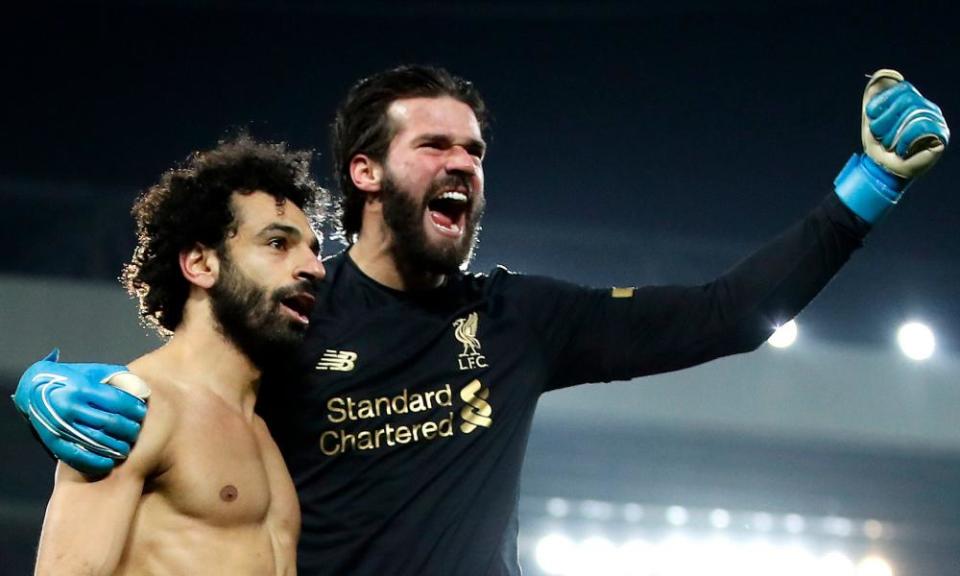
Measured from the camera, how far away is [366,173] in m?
2.22

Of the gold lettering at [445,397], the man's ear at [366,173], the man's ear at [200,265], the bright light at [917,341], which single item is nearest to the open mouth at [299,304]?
the man's ear at [200,265]

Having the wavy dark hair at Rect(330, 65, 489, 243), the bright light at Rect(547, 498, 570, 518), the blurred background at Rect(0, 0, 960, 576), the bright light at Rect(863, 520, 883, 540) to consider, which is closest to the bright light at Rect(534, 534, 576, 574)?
the bright light at Rect(547, 498, 570, 518)

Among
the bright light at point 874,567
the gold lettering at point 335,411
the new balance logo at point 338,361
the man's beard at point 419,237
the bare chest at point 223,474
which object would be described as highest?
the bright light at point 874,567

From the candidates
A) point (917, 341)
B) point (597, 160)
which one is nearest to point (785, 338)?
point (917, 341)

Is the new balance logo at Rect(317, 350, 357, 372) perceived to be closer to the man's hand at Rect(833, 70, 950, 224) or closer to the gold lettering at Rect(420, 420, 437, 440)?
the gold lettering at Rect(420, 420, 437, 440)

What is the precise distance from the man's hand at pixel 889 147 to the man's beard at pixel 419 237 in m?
0.60

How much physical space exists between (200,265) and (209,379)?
7.5 inches

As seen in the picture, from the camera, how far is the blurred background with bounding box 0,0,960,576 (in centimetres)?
545

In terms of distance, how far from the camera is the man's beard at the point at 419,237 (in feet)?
6.79

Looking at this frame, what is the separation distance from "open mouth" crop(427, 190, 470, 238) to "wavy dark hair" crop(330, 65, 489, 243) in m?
0.14

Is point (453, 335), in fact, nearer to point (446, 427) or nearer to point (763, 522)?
point (446, 427)

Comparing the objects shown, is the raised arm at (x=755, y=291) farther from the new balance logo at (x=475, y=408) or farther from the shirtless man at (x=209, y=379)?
the shirtless man at (x=209, y=379)

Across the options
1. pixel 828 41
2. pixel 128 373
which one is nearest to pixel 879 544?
pixel 828 41

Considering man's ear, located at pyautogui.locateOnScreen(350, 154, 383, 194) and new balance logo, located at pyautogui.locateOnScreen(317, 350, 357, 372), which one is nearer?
new balance logo, located at pyautogui.locateOnScreen(317, 350, 357, 372)
